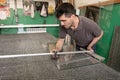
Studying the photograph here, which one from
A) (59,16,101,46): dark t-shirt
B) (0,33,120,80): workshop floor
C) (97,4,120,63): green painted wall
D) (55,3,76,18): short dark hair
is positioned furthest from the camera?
(97,4,120,63): green painted wall

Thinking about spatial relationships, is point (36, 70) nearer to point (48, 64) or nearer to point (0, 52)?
point (48, 64)

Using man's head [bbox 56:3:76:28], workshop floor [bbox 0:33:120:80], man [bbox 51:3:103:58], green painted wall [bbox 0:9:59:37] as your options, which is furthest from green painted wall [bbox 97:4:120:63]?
green painted wall [bbox 0:9:59:37]

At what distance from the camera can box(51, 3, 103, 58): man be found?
5.15 feet

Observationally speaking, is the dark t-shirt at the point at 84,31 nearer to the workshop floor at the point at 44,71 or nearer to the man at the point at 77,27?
the man at the point at 77,27

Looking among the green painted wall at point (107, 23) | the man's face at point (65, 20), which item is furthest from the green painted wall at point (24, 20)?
the man's face at point (65, 20)

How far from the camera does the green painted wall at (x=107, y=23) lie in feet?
7.01

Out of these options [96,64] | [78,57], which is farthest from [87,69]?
[78,57]

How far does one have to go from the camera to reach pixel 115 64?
2.07 m

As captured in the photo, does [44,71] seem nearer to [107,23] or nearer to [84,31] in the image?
[84,31]

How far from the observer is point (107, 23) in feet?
7.59

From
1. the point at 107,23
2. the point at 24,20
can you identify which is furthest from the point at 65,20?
the point at 24,20

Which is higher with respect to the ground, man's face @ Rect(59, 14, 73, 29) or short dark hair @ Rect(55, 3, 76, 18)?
short dark hair @ Rect(55, 3, 76, 18)

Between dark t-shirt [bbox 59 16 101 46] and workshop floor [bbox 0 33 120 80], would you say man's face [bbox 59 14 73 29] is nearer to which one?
dark t-shirt [bbox 59 16 101 46]

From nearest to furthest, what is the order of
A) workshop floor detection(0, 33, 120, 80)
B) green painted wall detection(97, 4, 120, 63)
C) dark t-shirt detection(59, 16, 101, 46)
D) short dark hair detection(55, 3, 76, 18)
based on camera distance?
workshop floor detection(0, 33, 120, 80), short dark hair detection(55, 3, 76, 18), dark t-shirt detection(59, 16, 101, 46), green painted wall detection(97, 4, 120, 63)
